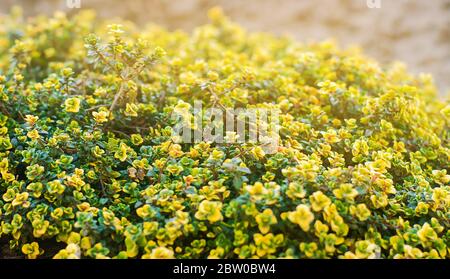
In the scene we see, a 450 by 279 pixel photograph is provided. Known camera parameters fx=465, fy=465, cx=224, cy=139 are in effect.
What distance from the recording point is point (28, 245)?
Result: 1.75 m

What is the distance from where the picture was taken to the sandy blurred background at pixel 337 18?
194 inches

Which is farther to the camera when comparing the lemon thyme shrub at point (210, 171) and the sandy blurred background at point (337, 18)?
the sandy blurred background at point (337, 18)

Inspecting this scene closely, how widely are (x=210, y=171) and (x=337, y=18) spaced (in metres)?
3.92

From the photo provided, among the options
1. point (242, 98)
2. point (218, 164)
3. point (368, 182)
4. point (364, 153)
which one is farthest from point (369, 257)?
point (242, 98)

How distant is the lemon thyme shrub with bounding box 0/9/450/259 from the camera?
1.65m

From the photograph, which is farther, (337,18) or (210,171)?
(337,18)

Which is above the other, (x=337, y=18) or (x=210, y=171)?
(x=337, y=18)

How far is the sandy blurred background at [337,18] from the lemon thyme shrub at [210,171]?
8.47ft

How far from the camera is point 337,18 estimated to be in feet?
17.1

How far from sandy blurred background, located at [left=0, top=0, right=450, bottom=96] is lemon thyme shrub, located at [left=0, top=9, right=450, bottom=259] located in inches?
102

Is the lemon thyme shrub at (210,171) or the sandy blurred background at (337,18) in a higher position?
the sandy blurred background at (337,18)

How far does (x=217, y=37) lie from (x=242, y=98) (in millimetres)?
1459

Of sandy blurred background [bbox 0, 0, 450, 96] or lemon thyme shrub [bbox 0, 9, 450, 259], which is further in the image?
sandy blurred background [bbox 0, 0, 450, 96]
